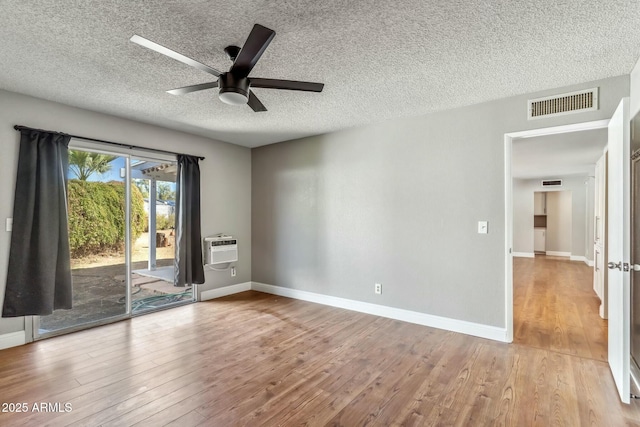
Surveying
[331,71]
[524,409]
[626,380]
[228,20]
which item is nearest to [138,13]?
[228,20]

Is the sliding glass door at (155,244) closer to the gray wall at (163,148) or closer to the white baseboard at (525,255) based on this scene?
the gray wall at (163,148)

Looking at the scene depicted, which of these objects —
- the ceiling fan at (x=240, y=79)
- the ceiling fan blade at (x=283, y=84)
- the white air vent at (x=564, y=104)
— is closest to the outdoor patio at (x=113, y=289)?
the ceiling fan at (x=240, y=79)

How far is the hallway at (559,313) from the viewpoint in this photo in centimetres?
309

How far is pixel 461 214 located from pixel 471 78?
1437 millimetres

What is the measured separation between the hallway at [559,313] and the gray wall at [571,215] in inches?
76.8

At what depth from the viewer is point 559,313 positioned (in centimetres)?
402

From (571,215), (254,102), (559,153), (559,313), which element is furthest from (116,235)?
(571,215)

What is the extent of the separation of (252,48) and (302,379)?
2.42m

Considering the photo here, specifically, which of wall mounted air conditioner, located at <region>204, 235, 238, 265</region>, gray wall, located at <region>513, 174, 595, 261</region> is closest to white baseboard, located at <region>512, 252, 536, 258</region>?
gray wall, located at <region>513, 174, 595, 261</region>

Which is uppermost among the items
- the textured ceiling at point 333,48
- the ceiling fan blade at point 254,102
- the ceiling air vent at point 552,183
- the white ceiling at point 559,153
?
the textured ceiling at point 333,48

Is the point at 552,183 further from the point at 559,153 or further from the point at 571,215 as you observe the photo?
the point at 559,153

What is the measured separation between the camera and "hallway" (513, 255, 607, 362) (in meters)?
3.09

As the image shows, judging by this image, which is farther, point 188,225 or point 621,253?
point 188,225

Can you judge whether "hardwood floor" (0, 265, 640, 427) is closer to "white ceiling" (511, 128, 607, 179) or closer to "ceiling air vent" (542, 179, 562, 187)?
"white ceiling" (511, 128, 607, 179)
